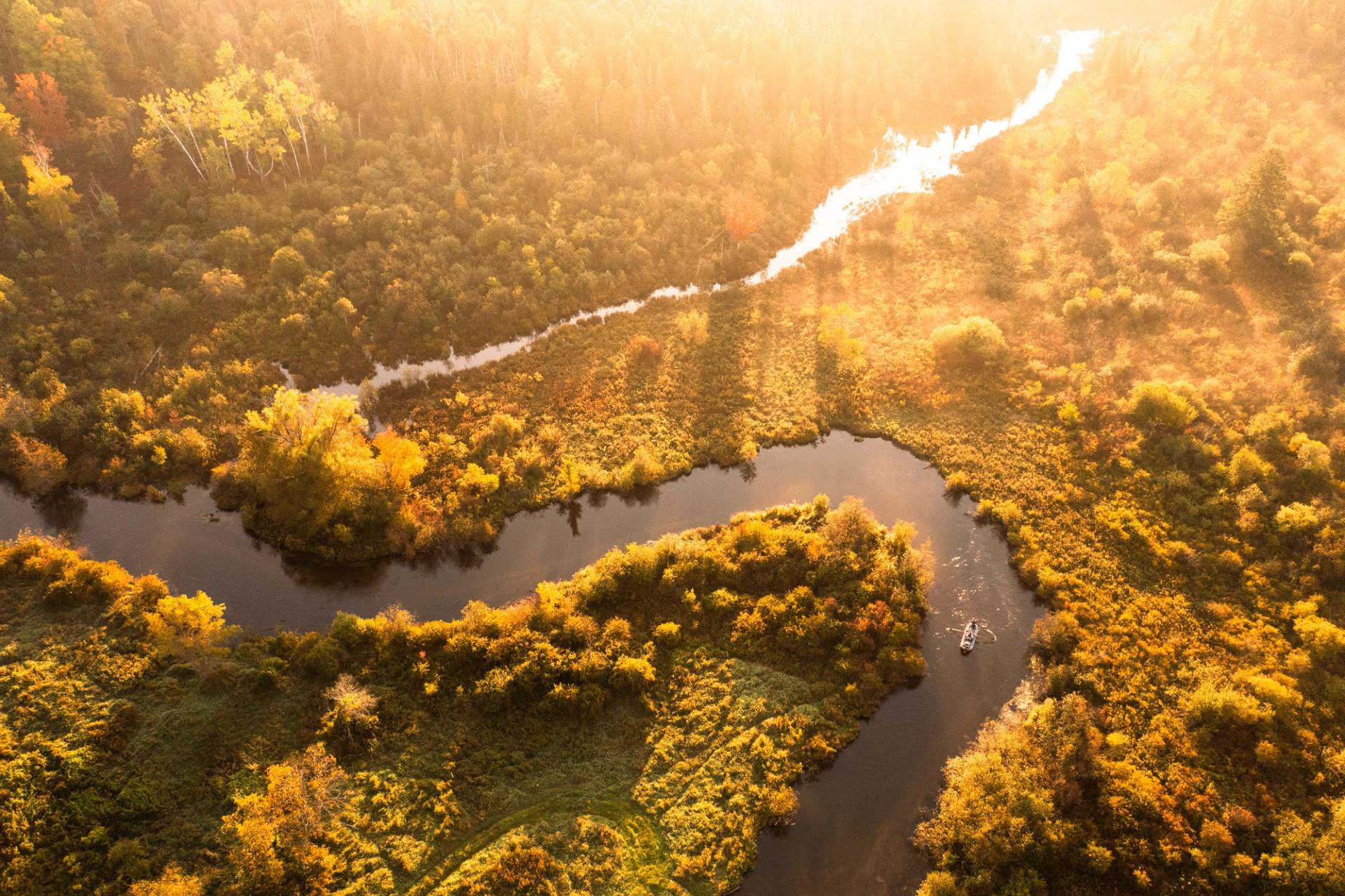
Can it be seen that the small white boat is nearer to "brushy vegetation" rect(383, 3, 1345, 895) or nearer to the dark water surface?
the dark water surface

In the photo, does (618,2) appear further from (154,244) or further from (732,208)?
(154,244)

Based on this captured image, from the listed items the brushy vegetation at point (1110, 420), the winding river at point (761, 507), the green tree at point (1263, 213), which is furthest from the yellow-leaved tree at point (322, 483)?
the green tree at point (1263, 213)

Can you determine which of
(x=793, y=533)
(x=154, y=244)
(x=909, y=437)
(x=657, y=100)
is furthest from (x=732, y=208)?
(x=154, y=244)

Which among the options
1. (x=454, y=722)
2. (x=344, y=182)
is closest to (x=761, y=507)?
(x=454, y=722)

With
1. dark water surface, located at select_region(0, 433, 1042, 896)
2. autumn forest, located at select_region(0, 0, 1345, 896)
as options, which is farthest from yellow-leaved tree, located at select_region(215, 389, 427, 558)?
dark water surface, located at select_region(0, 433, 1042, 896)

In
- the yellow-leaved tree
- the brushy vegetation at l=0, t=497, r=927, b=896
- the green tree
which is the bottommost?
the brushy vegetation at l=0, t=497, r=927, b=896

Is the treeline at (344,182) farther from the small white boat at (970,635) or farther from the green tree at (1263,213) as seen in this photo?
the small white boat at (970,635)

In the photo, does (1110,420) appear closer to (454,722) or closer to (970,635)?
(970,635)
